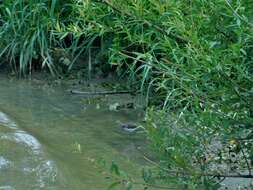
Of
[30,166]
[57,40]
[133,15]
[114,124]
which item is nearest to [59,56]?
[57,40]

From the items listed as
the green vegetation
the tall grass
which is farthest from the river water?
the green vegetation

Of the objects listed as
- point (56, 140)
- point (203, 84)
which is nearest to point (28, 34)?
point (56, 140)

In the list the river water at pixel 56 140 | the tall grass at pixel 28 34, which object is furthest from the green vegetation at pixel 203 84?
the tall grass at pixel 28 34

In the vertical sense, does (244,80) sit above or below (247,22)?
below

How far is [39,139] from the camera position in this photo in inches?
181

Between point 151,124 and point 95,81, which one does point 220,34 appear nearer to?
point 151,124

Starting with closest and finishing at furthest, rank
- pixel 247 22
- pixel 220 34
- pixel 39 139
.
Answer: pixel 247 22 → pixel 220 34 → pixel 39 139

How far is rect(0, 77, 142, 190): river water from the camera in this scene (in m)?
3.98

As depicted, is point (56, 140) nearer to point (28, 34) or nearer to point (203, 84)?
point (28, 34)

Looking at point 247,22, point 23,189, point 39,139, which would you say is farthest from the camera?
point 39,139

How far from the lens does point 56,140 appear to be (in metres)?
4.64

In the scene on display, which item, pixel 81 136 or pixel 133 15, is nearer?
pixel 133 15

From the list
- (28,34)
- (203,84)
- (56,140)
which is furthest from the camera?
(28,34)

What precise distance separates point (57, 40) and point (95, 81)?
18.8 inches
